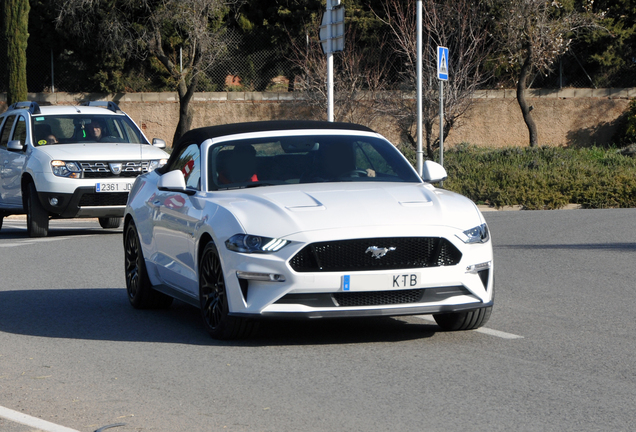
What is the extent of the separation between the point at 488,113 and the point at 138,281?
27.0m

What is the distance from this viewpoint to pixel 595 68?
35.8 m

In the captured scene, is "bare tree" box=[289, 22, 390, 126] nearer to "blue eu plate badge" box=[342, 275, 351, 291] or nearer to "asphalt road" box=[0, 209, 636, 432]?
"asphalt road" box=[0, 209, 636, 432]

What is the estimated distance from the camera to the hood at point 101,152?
16016 mm

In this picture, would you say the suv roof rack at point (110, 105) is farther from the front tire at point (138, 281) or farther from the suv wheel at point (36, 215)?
the front tire at point (138, 281)

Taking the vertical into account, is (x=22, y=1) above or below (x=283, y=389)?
above

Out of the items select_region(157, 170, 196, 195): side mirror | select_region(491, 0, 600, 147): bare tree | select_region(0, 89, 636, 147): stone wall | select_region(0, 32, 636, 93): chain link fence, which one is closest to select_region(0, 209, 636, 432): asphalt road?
select_region(157, 170, 196, 195): side mirror

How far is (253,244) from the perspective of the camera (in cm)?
715

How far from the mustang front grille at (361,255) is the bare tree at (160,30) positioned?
25737 mm

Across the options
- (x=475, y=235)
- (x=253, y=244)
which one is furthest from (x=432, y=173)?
(x=253, y=244)

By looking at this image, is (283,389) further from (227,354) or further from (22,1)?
(22,1)

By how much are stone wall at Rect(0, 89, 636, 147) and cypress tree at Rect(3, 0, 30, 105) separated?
8.73 ft

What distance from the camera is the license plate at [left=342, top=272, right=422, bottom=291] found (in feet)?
23.1

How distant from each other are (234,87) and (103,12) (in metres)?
4.86

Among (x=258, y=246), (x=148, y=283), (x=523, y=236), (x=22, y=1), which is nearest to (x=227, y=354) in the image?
(x=258, y=246)
